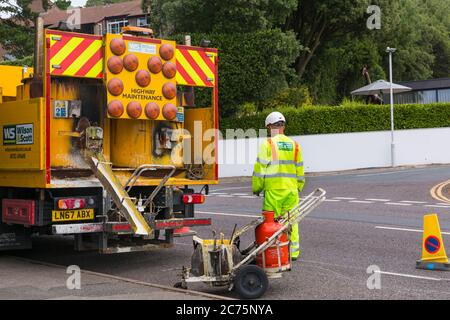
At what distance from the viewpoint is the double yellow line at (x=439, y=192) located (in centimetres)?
1906

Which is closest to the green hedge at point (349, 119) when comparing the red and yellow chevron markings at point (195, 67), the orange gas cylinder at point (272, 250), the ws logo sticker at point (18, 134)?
the red and yellow chevron markings at point (195, 67)

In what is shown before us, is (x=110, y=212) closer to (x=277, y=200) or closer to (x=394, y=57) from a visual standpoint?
(x=277, y=200)

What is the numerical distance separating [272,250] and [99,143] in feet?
8.96

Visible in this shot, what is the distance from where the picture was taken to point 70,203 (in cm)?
867

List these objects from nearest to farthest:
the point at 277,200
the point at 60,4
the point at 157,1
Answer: the point at 277,200
the point at 157,1
the point at 60,4

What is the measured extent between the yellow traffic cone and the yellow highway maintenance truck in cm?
286

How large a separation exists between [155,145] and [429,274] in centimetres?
382

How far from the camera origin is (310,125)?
33219 millimetres

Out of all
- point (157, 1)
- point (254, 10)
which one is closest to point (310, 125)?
point (254, 10)

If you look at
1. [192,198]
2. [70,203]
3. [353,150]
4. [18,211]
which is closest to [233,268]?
[70,203]

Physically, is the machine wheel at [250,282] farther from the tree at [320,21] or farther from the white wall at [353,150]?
Answer: the tree at [320,21]

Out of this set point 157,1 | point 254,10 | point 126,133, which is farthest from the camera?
point 157,1

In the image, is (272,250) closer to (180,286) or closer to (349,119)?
(180,286)

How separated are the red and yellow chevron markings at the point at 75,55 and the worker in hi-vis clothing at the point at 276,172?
2251 millimetres
